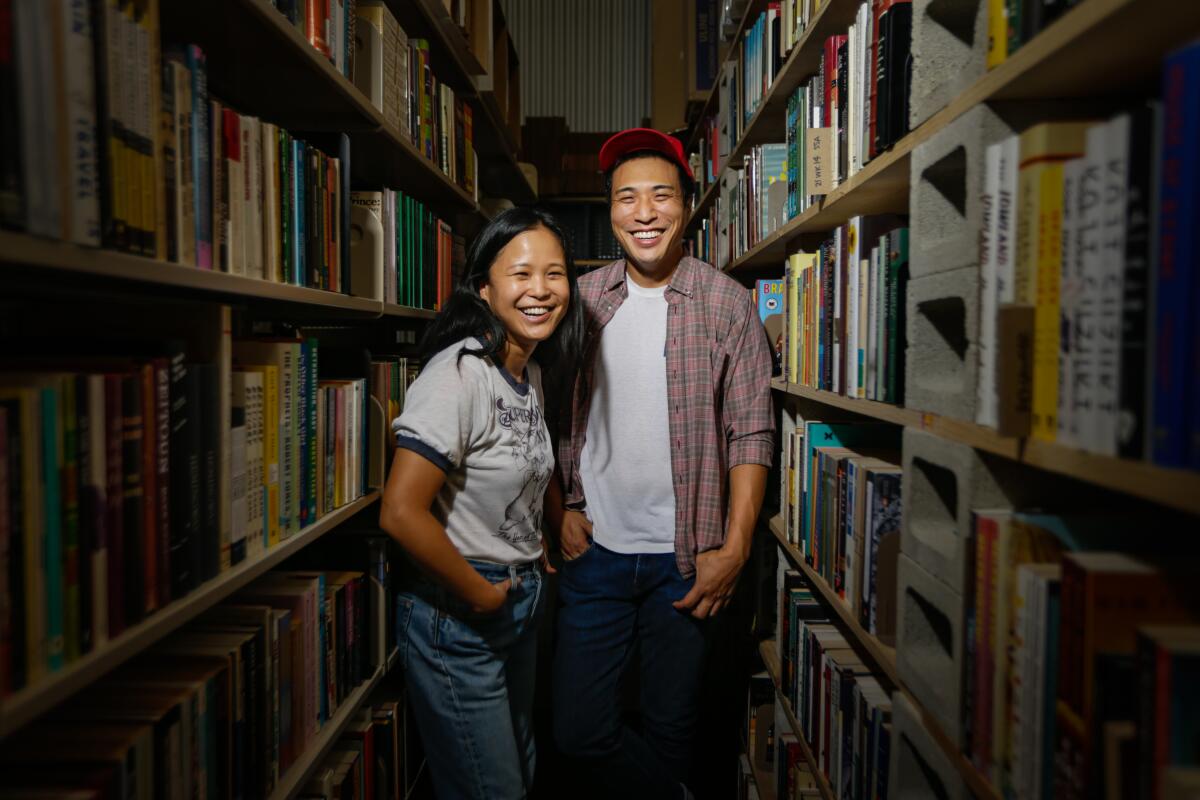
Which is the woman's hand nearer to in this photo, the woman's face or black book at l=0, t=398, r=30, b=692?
the woman's face

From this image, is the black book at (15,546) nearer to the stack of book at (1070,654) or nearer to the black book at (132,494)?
the black book at (132,494)

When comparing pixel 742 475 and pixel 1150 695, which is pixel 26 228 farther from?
pixel 742 475

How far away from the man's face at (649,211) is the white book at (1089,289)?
120 cm

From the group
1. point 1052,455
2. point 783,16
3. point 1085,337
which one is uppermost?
point 783,16

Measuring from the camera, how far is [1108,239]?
0.55 metres

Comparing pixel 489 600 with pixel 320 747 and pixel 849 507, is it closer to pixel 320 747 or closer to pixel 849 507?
pixel 320 747

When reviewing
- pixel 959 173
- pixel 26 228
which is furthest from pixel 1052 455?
pixel 26 228

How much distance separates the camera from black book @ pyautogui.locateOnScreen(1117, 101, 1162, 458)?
0.50 meters

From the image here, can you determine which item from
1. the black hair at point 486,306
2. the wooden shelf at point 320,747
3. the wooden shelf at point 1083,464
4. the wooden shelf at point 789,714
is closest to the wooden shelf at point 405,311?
the black hair at point 486,306

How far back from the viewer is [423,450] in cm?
117

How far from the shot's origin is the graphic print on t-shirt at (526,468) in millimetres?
1345

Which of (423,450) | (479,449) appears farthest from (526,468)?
(423,450)

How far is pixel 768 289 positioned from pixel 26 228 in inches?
63.9

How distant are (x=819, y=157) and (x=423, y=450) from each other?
3.06 feet
